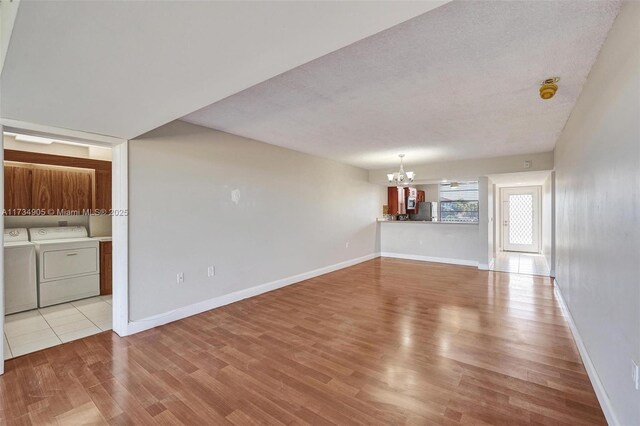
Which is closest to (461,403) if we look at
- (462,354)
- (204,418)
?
(462,354)

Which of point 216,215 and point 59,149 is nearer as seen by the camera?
point 216,215

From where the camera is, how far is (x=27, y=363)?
7.78 feet

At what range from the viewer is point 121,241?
2.94m

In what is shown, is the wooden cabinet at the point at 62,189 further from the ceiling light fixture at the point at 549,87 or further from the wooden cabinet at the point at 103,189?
the ceiling light fixture at the point at 549,87

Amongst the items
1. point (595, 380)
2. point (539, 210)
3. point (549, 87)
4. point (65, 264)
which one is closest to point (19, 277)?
point (65, 264)

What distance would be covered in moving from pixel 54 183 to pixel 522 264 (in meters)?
9.27

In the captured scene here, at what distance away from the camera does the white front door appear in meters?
8.41

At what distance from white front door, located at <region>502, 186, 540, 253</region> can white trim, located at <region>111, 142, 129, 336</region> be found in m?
10.1

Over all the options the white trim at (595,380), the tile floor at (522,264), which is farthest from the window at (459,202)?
the white trim at (595,380)

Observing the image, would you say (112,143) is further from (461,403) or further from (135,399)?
(461,403)

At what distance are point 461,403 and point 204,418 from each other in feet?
5.55

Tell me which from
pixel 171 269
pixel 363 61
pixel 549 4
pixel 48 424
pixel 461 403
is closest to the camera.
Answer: pixel 549 4

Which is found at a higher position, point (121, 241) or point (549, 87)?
point (549, 87)

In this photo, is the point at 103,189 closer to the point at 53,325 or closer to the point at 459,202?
the point at 53,325
